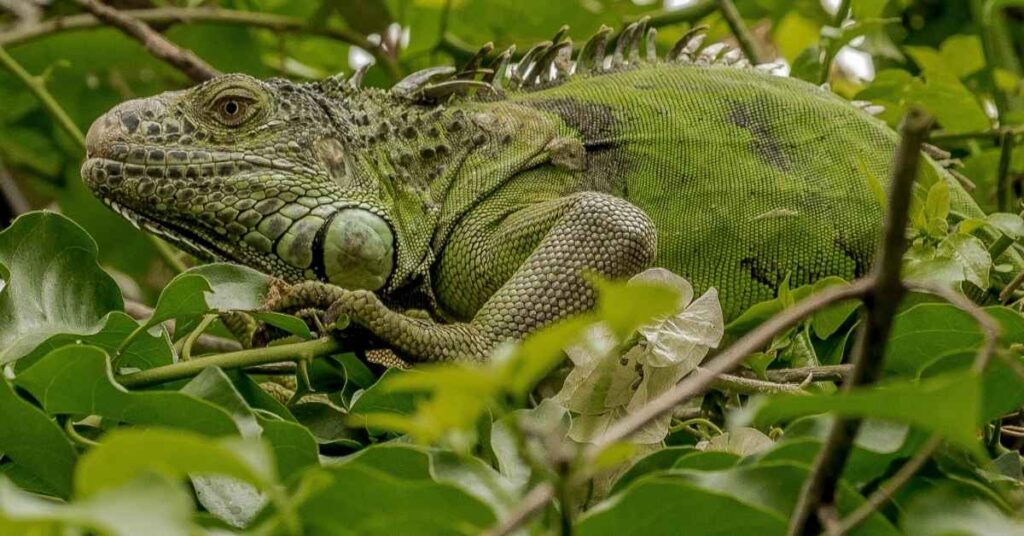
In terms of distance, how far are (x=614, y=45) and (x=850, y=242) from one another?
146cm

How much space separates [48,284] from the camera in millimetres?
3160

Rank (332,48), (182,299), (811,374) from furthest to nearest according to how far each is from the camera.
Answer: (332,48) → (811,374) → (182,299)

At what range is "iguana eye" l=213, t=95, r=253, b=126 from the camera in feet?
14.2

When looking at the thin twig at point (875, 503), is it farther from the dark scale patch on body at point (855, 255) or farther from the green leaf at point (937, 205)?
the dark scale patch on body at point (855, 255)

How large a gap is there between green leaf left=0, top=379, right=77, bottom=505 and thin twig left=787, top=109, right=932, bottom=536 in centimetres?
141

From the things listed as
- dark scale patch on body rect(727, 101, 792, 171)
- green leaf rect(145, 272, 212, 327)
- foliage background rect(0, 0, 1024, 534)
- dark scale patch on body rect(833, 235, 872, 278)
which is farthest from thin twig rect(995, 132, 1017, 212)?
green leaf rect(145, 272, 212, 327)

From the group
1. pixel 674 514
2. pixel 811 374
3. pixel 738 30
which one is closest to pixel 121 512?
pixel 674 514

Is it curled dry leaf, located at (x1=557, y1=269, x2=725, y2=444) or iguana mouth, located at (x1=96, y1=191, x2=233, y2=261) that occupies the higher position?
iguana mouth, located at (x1=96, y1=191, x2=233, y2=261)

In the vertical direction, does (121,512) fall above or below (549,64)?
above

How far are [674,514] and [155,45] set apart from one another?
155 inches

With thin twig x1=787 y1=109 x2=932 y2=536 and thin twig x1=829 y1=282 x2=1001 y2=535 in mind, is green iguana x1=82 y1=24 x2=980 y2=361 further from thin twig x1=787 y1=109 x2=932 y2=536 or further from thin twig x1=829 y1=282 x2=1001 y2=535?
thin twig x1=787 y1=109 x2=932 y2=536

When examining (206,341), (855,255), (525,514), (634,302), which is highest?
(634,302)

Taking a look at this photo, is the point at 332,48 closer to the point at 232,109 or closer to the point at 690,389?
the point at 232,109

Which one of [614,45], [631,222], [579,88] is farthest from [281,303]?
[614,45]
